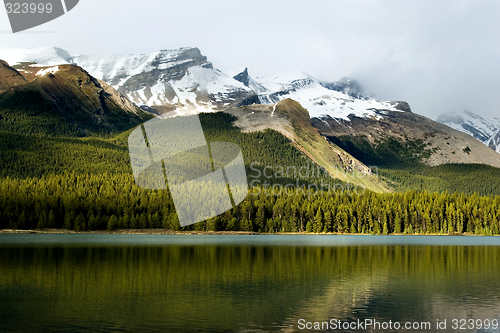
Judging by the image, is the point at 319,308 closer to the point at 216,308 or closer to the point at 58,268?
the point at 216,308

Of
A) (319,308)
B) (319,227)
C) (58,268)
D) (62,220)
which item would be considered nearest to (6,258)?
(58,268)

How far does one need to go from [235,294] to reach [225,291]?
1.61 m

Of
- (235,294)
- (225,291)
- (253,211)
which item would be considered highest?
(235,294)

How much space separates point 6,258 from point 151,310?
122 ft

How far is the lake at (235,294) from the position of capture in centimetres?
3322

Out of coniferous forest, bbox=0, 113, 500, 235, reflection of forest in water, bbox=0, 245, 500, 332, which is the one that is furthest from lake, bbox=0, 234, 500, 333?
coniferous forest, bbox=0, 113, 500, 235

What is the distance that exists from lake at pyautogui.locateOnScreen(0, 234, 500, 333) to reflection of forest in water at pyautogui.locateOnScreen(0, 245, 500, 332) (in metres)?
0.08

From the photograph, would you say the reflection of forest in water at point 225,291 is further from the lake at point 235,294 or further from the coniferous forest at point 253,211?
the coniferous forest at point 253,211

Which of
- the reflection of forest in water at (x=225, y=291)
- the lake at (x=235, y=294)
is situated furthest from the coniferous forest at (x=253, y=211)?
the lake at (x=235, y=294)

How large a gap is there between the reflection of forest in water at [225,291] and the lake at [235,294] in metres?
0.08

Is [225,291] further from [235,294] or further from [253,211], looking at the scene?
[253,211]

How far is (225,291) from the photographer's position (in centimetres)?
4438

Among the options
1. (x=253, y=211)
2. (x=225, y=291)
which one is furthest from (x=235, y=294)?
(x=253, y=211)

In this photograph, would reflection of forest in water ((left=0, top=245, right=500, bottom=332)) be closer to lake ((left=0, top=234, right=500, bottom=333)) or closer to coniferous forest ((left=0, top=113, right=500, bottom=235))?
lake ((left=0, top=234, right=500, bottom=333))
